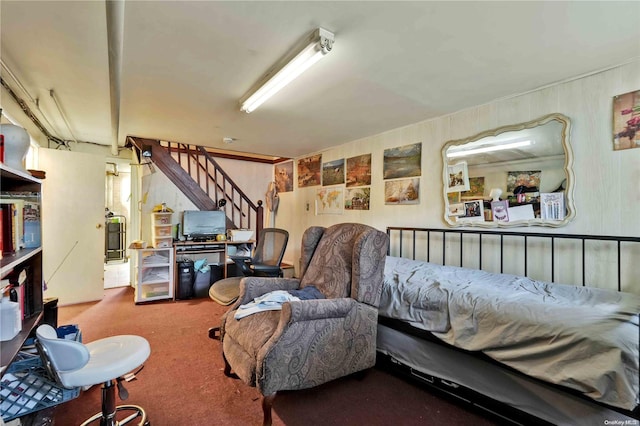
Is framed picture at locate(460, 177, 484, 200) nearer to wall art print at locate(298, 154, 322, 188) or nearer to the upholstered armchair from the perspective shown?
the upholstered armchair

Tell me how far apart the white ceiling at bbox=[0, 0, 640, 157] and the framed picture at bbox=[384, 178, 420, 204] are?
712 millimetres

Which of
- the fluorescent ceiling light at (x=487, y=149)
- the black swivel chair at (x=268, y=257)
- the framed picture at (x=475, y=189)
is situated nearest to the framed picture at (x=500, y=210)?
the framed picture at (x=475, y=189)

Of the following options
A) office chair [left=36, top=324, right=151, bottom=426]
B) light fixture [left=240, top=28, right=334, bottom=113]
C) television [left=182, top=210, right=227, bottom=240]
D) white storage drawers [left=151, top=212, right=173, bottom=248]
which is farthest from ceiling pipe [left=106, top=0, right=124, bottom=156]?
television [left=182, top=210, right=227, bottom=240]

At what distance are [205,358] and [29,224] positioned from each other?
1.56 metres

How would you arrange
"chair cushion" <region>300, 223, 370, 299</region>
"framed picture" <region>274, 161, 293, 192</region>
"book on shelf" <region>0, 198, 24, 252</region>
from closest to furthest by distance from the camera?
"book on shelf" <region>0, 198, 24, 252</region> → "chair cushion" <region>300, 223, 370, 299</region> → "framed picture" <region>274, 161, 293, 192</region>

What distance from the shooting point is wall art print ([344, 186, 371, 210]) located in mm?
3780

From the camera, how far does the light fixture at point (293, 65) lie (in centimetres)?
163

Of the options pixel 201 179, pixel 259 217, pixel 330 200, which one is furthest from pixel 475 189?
pixel 201 179

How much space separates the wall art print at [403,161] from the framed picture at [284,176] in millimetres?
2313

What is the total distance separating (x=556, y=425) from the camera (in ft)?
4.70

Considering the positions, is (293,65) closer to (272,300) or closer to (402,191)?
(272,300)

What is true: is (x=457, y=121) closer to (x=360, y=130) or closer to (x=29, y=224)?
(x=360, y=130)

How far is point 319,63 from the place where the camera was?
195 cm

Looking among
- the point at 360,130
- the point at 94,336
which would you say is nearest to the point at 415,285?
the point at 360,130
